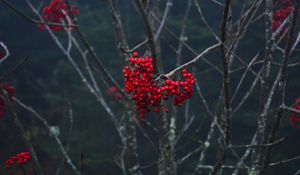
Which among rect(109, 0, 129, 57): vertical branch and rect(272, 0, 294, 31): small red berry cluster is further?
rect(272, 0, 294, 31): small red berry cluster

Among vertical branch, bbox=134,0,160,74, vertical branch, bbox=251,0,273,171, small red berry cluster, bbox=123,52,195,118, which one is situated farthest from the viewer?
vertical branch, bbox=251,0,273,171

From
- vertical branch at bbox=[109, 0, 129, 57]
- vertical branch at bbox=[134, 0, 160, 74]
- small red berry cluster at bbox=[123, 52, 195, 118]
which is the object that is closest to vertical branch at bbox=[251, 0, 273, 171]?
vertical branch at bbox=[134, 0, 160, 74]

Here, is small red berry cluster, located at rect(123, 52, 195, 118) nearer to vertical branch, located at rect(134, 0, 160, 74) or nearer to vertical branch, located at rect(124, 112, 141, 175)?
vertical branch, located at rect(134, 0, 160, 74)

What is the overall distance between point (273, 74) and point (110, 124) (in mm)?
5386

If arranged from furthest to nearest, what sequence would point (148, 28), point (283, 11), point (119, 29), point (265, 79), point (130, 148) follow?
point (283, 11), point (130, 148), point (119, 29), point (265, 79), point (148, 28)

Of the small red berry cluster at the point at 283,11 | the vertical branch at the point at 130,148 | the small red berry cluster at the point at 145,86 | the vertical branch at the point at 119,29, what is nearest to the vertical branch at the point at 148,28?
the small red berry cluster at the point at 145,86

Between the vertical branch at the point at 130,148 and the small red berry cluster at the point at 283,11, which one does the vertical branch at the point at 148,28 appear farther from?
the small red berry cluster at the point at 283,11

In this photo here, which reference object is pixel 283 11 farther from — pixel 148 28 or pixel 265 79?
pixel 148 28

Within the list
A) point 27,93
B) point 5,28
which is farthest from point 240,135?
point 5,28

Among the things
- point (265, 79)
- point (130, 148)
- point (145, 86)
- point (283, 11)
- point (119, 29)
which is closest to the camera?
point (145, 86)

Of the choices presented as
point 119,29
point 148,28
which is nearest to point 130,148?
point 119,29

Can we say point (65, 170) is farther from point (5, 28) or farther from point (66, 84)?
point (5, 28)

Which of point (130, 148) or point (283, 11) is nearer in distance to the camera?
point (130, 148)

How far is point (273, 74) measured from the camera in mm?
9055
